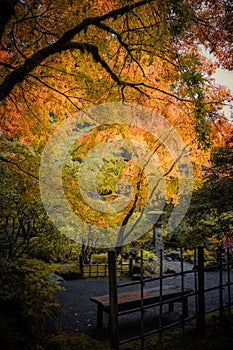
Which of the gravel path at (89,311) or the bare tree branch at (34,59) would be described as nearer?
the bare tree branch at (34,59)

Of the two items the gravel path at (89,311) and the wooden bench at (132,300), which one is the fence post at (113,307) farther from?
the wooden bench at (132,300)

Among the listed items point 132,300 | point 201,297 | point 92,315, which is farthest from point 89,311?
point 201,297

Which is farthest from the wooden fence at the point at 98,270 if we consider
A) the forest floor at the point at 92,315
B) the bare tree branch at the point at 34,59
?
the bare tree branch at the point at 34,59

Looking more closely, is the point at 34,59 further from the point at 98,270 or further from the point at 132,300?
the point at 98,270

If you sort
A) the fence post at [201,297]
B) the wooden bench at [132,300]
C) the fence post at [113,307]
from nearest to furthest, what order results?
1. the fence post at [113,307]
2. the fence post at [201,297]
3. the wooden bench at [132,300]

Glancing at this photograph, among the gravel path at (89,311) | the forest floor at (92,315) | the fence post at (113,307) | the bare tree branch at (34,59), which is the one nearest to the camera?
the fence post at (113,307)

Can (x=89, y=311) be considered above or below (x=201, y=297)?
below

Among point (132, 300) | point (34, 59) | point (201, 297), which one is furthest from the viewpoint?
point (132, 300)

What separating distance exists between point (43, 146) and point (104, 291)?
18.8 ft

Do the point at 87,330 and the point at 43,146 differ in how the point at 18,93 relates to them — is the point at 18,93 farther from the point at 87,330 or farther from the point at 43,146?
the point at 87,330

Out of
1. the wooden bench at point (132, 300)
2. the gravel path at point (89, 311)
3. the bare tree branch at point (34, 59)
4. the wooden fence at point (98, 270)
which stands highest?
the bare tree branch at point (34, 59)

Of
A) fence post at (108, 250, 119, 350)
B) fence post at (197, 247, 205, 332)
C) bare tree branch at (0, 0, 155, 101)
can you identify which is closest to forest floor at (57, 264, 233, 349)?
fence post at (108, 250, 119, 350)

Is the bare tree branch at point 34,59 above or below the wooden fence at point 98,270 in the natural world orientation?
above

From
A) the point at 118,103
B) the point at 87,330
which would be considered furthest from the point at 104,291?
the point at 118,103
